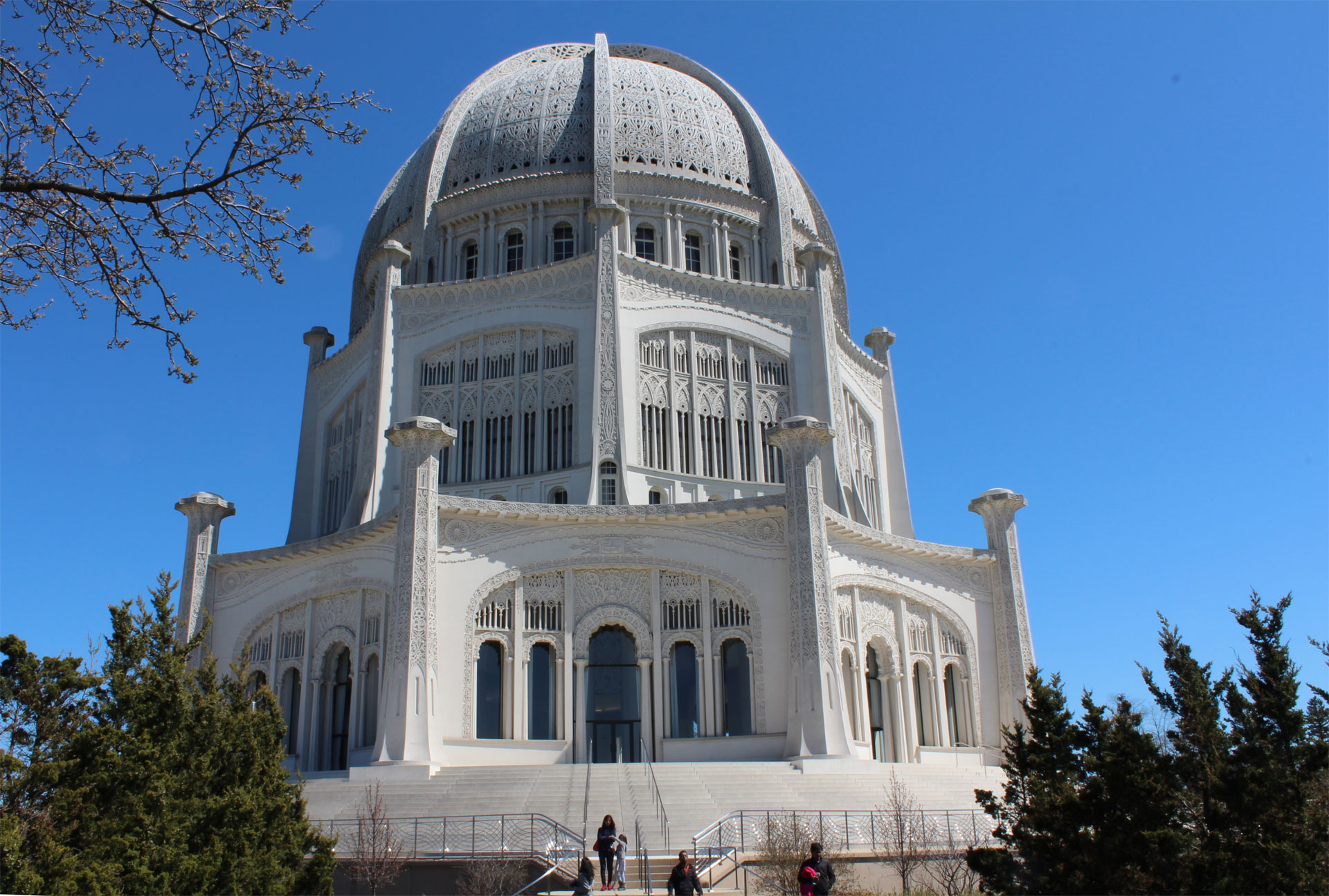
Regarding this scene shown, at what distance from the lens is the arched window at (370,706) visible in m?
29.0

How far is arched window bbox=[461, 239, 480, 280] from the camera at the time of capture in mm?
41188

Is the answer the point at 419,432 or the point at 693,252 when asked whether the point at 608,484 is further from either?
the point at 693,252

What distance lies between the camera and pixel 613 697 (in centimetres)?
2959

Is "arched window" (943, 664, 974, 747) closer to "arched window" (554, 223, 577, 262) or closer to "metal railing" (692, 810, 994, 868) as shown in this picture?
"metal railing" (692, 810, 994, 868)

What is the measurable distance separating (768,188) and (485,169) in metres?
10.7

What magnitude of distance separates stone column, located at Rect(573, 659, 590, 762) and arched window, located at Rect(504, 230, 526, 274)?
16524mm

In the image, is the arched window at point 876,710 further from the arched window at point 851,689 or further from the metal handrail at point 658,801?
Result: the metal handrail at point 658,801

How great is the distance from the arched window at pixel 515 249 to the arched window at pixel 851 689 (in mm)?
18624

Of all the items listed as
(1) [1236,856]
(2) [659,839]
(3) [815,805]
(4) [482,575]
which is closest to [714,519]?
(4) [482,575]

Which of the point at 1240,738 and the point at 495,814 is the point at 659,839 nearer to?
the point at 495,814

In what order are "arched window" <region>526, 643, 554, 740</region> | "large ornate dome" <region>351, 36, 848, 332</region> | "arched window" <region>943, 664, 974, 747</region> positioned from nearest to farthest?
1. "arched window" <region>526, 643, 554, 740</region>
2. "arched window" <region>943, 664, 974, 747</region>
3. "large ornate dome" <region>351, 36, 848, 332</region>

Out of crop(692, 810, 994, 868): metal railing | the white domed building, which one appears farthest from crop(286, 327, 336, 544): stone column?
crop(692, 810, 994, 868): metal railing

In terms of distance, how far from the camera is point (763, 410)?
Answer: 122ft

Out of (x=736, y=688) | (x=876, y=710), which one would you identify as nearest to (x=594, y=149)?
(x=736, y=688)
